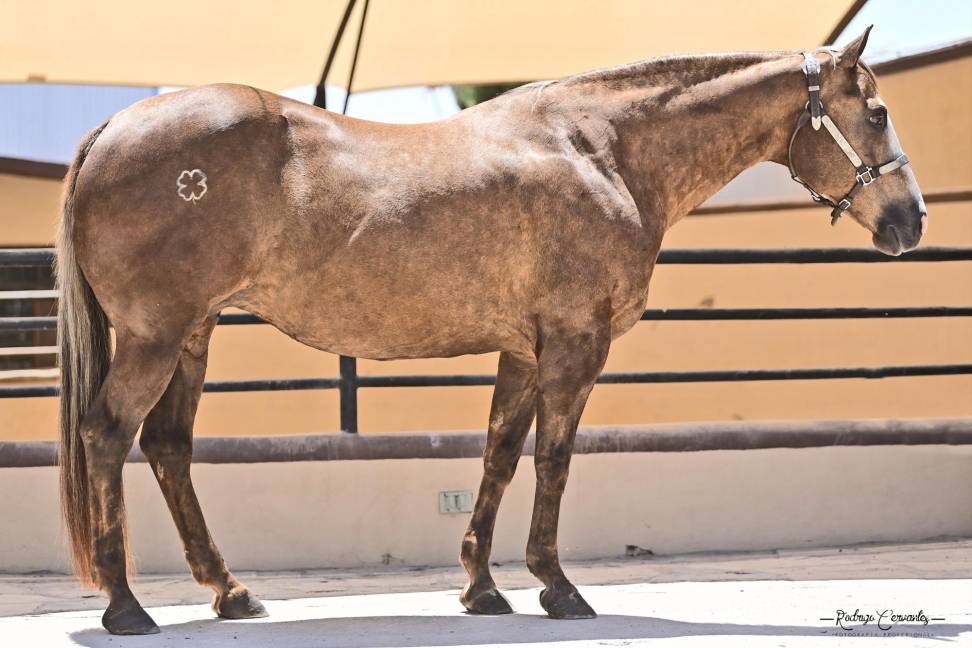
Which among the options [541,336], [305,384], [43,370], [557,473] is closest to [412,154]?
[541,336]

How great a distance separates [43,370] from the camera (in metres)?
7.44

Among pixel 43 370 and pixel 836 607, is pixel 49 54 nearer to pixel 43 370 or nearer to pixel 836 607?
pixel 43 370

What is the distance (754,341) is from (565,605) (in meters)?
4.54

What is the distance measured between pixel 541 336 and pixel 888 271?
467 cm

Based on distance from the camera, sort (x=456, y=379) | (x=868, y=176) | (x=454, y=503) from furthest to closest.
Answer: (x=456, y=379) < (x=454, y=503) < (x=868, y=176)

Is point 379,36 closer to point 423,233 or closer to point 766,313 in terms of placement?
point 423,233

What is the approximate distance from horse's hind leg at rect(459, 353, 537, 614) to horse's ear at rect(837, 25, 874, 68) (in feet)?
4.83

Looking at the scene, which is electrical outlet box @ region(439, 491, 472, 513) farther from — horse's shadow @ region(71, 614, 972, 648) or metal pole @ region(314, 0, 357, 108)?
metal pole @ region(314, 0, 357, 108)

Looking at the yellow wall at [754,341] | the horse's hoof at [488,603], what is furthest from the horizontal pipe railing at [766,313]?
the yellow wall at [754,341]

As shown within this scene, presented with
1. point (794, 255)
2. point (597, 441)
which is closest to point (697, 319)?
point (794, 255)

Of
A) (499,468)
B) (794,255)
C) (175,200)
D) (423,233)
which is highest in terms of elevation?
(175,200)

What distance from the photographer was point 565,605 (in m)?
3.77

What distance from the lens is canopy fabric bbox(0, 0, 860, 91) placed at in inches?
196

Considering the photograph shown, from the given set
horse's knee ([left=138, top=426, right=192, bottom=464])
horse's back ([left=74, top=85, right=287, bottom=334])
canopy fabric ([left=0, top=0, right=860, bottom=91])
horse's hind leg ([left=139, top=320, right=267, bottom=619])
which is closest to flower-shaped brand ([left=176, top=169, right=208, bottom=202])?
horse's back ([left=74, top=85, right=287, bottom=334])
